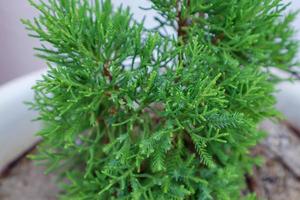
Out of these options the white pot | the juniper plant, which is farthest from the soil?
the juniper plant

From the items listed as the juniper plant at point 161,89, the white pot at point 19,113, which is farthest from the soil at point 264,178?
the juniper plant at point 161,89

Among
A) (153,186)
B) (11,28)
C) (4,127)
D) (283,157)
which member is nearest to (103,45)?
(153,186)

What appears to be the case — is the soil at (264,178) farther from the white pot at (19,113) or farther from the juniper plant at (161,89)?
the juniper plant at (161,89)

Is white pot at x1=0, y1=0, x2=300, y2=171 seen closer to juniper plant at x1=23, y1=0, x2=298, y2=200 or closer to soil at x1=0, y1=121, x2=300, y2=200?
soil at x1=0, y1=121, x2=300, y2=200

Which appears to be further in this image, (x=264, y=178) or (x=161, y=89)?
(x=264, y=178)

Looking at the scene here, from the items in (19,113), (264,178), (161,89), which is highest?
(161,89)
